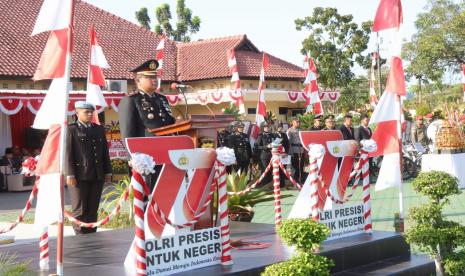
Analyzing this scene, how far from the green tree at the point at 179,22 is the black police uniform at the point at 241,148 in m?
44.8

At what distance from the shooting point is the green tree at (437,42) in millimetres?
47406

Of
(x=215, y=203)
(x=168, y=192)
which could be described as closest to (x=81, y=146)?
(x=215, y=203)

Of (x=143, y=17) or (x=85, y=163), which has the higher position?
(x=143, y=17)

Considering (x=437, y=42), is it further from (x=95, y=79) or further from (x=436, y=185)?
(x=436, y=185)

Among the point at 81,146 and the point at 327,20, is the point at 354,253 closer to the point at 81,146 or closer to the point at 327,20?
the point at 81,146

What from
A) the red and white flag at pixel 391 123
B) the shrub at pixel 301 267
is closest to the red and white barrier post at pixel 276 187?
the red and white flag at pixel 391 123

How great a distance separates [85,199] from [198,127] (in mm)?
2729

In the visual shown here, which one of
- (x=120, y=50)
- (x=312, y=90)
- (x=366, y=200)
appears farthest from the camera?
(x=120, y=50)

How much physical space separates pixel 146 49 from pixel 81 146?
27.4m

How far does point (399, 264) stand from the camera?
766 centimetres

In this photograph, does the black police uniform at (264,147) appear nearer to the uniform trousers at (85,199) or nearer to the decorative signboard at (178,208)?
the uniform trousers at (85,199)

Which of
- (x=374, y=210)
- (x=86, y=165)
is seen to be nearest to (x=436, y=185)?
(x=86, y=165)

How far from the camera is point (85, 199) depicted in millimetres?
8797

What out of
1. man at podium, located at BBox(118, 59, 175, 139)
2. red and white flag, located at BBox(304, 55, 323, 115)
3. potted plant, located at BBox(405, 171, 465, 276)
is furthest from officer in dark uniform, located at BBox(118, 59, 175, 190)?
red and white flag, located at BBox(304, 55, 323, 115)
